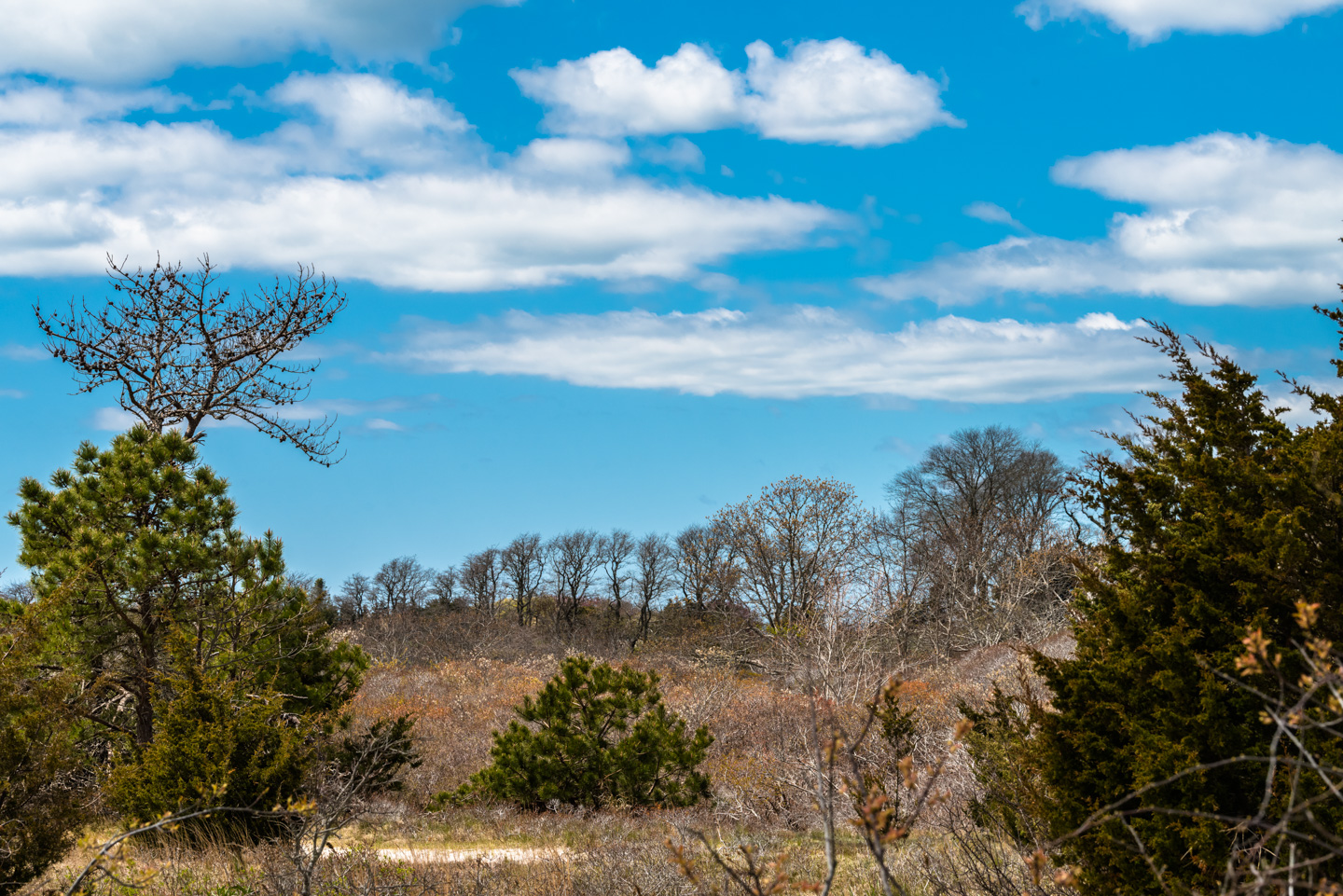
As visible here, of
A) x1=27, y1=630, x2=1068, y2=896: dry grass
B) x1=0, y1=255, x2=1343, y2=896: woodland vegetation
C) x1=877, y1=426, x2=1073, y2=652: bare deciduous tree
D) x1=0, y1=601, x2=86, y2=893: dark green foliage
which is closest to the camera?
x1=0, y1=255, x2=1343, y2=896: woodland vegetation

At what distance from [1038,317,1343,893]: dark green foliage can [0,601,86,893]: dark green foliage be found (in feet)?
20.2

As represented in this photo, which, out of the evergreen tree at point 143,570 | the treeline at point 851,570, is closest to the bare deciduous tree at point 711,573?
the treeline at point 851,570

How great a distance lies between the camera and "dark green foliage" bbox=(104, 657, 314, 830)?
8672 mm

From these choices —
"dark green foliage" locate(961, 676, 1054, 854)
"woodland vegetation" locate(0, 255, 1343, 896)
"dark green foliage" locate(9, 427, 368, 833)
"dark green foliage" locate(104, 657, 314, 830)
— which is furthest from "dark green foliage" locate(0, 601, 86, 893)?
"dark green foliage" locate(961, 676, 1054, 854)

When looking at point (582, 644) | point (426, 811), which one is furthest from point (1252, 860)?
point (582, 644)

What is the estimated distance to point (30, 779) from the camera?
598cm

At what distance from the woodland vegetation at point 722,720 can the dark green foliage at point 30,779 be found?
24 mm

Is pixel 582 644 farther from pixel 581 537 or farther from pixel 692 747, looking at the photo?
pixel 692 747

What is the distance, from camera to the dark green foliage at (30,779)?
232 inches

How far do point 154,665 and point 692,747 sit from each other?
6665 mm

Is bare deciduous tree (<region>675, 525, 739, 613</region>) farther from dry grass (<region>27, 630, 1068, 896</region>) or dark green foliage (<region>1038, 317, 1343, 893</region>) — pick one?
dark green foliage (<region>1038, 317, 1343, 893</region>)

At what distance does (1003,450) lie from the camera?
40531 mm

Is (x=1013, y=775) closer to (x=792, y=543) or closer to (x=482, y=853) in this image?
(x=482, y=853)

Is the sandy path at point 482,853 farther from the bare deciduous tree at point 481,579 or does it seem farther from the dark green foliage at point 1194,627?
the bare deciduous tree at point 481,579
